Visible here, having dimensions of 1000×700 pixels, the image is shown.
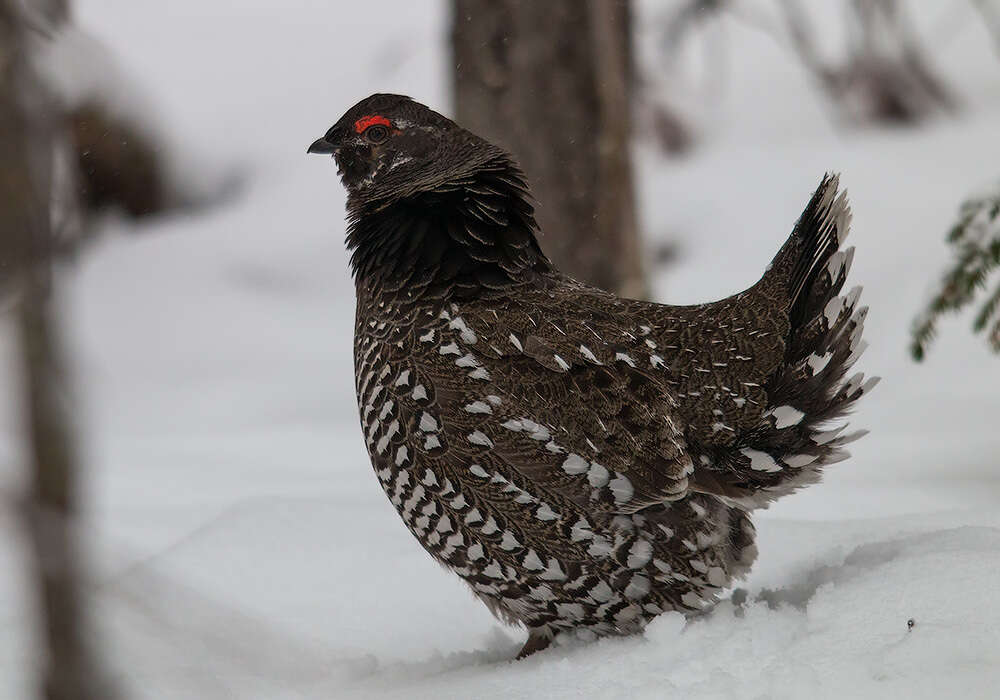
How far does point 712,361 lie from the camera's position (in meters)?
3.17

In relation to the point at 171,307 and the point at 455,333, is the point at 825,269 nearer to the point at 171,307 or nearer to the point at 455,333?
the point at 455,333

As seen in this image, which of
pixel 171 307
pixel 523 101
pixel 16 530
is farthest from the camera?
pixel 171 307

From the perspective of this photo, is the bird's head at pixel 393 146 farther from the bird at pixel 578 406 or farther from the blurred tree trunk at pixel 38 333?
the blurred tree trunk at pixel 38 333

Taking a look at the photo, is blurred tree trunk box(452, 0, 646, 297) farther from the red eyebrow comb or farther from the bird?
the bird

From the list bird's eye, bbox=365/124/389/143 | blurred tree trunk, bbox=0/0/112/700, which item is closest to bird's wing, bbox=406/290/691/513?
bird's eye, bbox=365/124/389/143

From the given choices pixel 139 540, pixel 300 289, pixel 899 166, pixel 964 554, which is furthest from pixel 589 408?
pixel 899 166

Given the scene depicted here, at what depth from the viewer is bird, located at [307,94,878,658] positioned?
2980 mm

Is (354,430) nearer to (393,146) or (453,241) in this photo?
(393,146)

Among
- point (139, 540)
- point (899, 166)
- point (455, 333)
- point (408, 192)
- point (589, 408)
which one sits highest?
point (899, 166)

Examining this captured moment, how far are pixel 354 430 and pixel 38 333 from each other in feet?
18.9

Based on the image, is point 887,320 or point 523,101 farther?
point 887,320

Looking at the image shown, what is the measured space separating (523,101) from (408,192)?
112 inches

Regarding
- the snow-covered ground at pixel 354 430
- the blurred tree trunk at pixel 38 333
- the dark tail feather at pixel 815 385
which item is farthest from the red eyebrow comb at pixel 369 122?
the blurred tree trunk at pixel 38 333

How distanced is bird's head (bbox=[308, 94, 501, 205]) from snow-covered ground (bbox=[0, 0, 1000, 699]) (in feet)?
3.35
